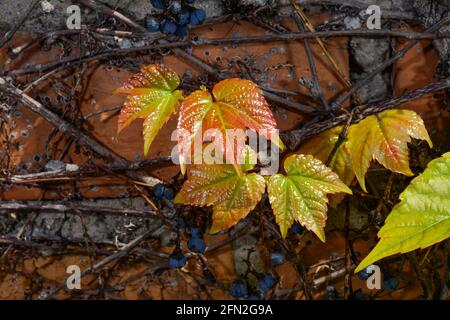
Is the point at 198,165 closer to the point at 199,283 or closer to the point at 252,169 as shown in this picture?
the point at 252,169

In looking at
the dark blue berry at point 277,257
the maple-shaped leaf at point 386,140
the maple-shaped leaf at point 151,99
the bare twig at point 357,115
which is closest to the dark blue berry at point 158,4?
the maple-shaped leaf at point 151,99

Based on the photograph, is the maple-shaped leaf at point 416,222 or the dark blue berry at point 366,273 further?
the dark blue berry at point 366,273

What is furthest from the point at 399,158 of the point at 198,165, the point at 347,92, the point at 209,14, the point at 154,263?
the point at 154,263

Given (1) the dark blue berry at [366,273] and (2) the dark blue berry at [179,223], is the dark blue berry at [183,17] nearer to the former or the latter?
(2) the dark blue berry at [179,223]

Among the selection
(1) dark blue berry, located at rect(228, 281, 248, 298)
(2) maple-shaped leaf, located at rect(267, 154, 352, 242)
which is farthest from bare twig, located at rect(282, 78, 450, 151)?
(1) dark blue berry, located at rect(228, 281, 248, 298)

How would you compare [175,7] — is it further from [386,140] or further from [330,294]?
[330,294]

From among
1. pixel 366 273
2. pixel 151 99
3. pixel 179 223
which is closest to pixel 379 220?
pixel 366 273

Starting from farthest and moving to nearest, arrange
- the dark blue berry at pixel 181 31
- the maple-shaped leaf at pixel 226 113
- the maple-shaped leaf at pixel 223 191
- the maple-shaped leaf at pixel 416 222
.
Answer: the dark blue berry at pixel 181 31 < the maple-shaped leaf at pixel 223 191 < the maple-shaped leaf at pixel 226 113 < the maple-shaped leaf at pixel 416 222

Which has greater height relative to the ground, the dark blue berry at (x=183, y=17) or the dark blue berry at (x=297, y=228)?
the dark blue berry at (x=183, y=17)
